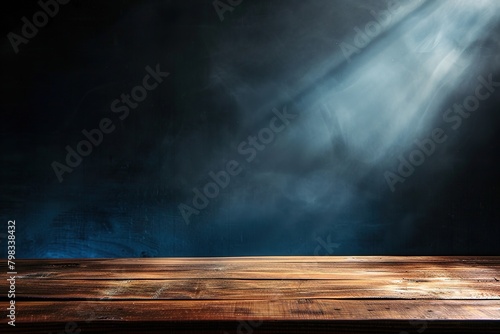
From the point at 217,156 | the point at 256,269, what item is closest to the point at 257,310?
the point at 256,269

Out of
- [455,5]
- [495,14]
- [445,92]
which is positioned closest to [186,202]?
[445,92]

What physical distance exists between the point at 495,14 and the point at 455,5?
0.30m

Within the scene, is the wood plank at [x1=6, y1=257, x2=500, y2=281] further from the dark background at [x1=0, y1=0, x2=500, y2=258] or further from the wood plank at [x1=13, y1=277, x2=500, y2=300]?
the dark background at [x1=0, y1=0, x2=500, y2=258]

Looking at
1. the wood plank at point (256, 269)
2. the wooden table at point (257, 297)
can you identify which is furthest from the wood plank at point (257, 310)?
the wood plank at point (256, 269)

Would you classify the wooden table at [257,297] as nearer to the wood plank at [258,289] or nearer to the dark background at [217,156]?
the wood plank at [258,289]

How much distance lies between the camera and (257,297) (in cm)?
100

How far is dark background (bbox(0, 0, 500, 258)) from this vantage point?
123 inches

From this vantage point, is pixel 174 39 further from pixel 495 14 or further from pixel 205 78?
pixel 495 14

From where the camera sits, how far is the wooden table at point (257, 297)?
0.84 meters

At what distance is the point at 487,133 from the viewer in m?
3.14

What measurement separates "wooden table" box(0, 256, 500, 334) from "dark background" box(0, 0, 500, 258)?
163 centimetres

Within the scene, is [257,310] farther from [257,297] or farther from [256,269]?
[256,269]

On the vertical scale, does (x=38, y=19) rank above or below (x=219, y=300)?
above

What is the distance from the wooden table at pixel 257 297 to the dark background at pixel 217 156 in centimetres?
163
